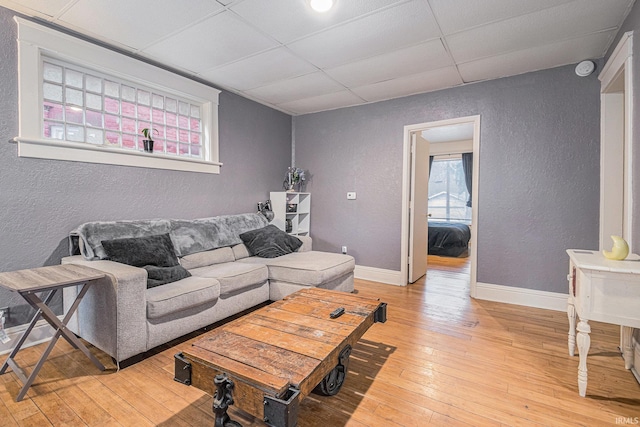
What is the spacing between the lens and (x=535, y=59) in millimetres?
2984

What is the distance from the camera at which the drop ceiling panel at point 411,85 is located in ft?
11.1

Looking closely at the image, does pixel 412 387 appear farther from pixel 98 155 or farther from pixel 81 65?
pixel 81 65

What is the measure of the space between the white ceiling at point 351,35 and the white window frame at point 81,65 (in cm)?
13

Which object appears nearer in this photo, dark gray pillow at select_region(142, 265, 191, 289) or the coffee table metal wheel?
the coffee table metal wheel

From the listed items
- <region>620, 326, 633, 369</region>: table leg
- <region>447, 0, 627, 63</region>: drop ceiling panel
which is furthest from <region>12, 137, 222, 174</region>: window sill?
<region>620, 326, 633, 369</region>: table leg

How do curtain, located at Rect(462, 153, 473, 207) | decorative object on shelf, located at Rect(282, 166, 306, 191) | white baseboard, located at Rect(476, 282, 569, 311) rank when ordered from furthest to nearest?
curtain, located at Rect(462, 153, 473, 207) → decorative object on shelf, located at Rect(282, 166, 306, 191) → white baseboard, located at Rect(476, 282, 569, 311)

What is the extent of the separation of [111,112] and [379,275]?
370 cm

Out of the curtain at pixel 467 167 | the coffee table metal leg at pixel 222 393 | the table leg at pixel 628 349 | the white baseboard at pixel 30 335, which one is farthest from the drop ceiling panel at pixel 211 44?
the curtain at pixel 467 167

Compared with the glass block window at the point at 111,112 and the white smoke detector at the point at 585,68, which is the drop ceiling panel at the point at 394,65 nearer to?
the white smoke detector at the point at 585,68

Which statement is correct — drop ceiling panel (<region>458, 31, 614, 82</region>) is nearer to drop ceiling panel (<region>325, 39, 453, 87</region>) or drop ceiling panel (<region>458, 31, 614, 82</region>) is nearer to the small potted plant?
drop ceiling panel (<region>325, 39, 453, 87</region>)

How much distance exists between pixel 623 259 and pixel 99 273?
3.30 meters

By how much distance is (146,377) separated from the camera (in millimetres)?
1954

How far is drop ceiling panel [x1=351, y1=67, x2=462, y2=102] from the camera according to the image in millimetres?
3379

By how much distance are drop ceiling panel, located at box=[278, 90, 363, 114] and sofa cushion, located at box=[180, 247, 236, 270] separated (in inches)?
92.9
